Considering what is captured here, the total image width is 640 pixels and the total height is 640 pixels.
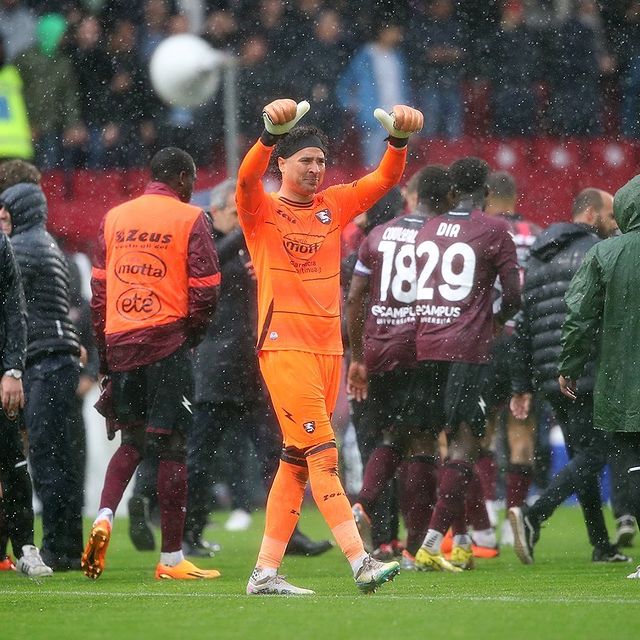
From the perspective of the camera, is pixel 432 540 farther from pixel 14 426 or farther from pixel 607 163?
pixel 607 163

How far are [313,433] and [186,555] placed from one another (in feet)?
11.5

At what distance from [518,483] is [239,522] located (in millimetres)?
3668

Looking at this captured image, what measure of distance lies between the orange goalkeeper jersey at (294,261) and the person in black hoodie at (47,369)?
88.6 inches

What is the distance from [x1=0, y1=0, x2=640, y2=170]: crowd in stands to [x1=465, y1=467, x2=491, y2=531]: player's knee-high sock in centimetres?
637

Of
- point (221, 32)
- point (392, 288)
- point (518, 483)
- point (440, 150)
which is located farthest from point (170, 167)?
point (221, 32)

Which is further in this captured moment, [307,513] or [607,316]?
[307,513]

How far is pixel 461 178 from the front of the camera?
391 inches

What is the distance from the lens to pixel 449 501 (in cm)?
952

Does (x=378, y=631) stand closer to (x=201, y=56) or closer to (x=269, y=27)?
(x=201, y=56)

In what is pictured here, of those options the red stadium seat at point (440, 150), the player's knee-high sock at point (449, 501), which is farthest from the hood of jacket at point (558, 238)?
the red stadium seat at point (440, 150)

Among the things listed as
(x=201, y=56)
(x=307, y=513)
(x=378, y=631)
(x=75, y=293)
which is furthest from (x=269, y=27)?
(x=378, y=631)

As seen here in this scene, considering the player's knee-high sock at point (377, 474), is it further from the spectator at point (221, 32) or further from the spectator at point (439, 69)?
the spectator at point (221, 32)

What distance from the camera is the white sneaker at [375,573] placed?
292 inches

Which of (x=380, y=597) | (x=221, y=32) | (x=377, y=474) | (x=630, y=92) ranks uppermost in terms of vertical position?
(x=221, y=32)
